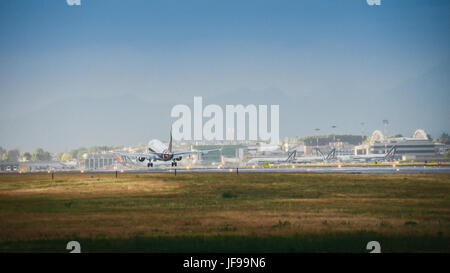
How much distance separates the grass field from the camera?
24391 mm

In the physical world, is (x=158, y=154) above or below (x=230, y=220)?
above

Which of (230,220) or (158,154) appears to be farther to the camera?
(158,154)

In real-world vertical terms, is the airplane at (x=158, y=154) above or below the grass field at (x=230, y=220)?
above

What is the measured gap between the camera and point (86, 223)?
30.7m

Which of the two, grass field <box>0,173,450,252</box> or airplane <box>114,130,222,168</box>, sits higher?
airplane <box>114,130,222,168</box>

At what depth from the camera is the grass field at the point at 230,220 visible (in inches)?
960

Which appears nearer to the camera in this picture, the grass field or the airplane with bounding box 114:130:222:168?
the grass field

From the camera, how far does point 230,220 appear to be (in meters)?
31.6

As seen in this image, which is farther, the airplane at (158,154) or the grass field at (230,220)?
the airplane at (158,154)

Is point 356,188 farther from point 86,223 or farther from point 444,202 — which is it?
point 86,223
